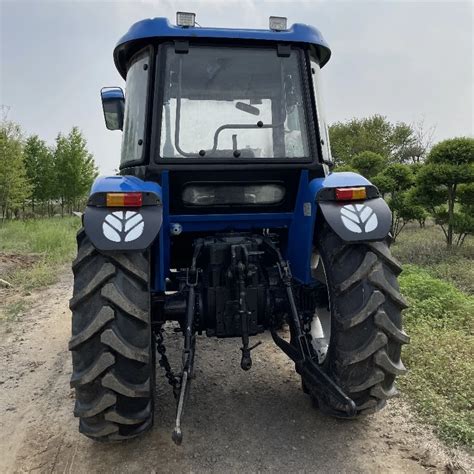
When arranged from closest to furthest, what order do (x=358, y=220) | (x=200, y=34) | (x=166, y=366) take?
1. (x=358, y=220)
2. (x=200, y=34)
3. (x=166, y=366)

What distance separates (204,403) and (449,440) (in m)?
1.63

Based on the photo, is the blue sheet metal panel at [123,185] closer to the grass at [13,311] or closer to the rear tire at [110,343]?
the rear tire at [110,343]

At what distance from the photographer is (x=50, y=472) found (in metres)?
2.58

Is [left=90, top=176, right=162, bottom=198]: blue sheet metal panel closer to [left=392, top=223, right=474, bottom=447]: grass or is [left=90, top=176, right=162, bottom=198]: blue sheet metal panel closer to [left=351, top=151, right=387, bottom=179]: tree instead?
[left=392, top=223, right=474, bottom=447]: grass

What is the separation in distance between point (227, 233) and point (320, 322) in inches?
40.4

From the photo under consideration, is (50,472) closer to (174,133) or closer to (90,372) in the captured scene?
(90,372)

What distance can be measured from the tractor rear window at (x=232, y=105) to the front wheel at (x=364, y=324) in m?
0.82

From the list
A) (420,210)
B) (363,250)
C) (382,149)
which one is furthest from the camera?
(382,149)

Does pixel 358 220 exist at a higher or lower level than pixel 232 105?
lower

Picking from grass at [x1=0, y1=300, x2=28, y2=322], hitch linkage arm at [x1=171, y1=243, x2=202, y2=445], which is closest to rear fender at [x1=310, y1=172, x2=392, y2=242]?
hitch linkage arm at [x1=171, y1=243, x2=202, y2=445]

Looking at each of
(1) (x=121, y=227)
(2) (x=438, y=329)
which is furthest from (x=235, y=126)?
(2) (x=438, y=329)

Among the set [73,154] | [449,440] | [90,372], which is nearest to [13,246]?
[90,372]

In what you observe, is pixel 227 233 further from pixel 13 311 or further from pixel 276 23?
pixel 13 311

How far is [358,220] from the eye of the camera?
104 inches
